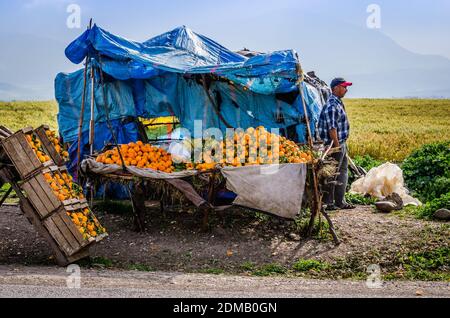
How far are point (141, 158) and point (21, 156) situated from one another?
91.9 inches

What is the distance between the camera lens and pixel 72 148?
43.5 ft

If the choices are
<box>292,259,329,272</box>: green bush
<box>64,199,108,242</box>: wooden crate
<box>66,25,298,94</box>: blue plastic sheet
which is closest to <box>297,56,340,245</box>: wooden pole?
<box>66,25,298,94</box>: blue plastic sheet

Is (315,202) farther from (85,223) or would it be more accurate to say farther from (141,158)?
(85,223)

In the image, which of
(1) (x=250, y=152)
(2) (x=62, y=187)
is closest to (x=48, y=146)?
(2) (x=62, y=187)

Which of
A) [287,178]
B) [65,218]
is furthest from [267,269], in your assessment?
[65,218]

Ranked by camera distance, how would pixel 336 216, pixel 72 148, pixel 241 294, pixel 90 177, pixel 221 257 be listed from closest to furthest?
1. pixel 241 294
2. pixel 221 257
3. pixel 90 177
4. pixel 336 216
5. pixel 72 148

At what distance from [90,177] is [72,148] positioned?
3.24 meters

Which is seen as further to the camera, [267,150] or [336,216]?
[336,216]

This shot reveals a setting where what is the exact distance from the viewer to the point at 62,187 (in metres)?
8.34

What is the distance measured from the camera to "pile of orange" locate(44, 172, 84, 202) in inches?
320

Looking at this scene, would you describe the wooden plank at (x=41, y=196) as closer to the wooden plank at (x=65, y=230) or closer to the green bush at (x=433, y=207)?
the wooden plank at (x=65, y=230)

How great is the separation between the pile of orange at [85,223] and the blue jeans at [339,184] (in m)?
4.34

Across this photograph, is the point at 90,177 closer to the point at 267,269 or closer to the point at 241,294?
the point at 267,269
